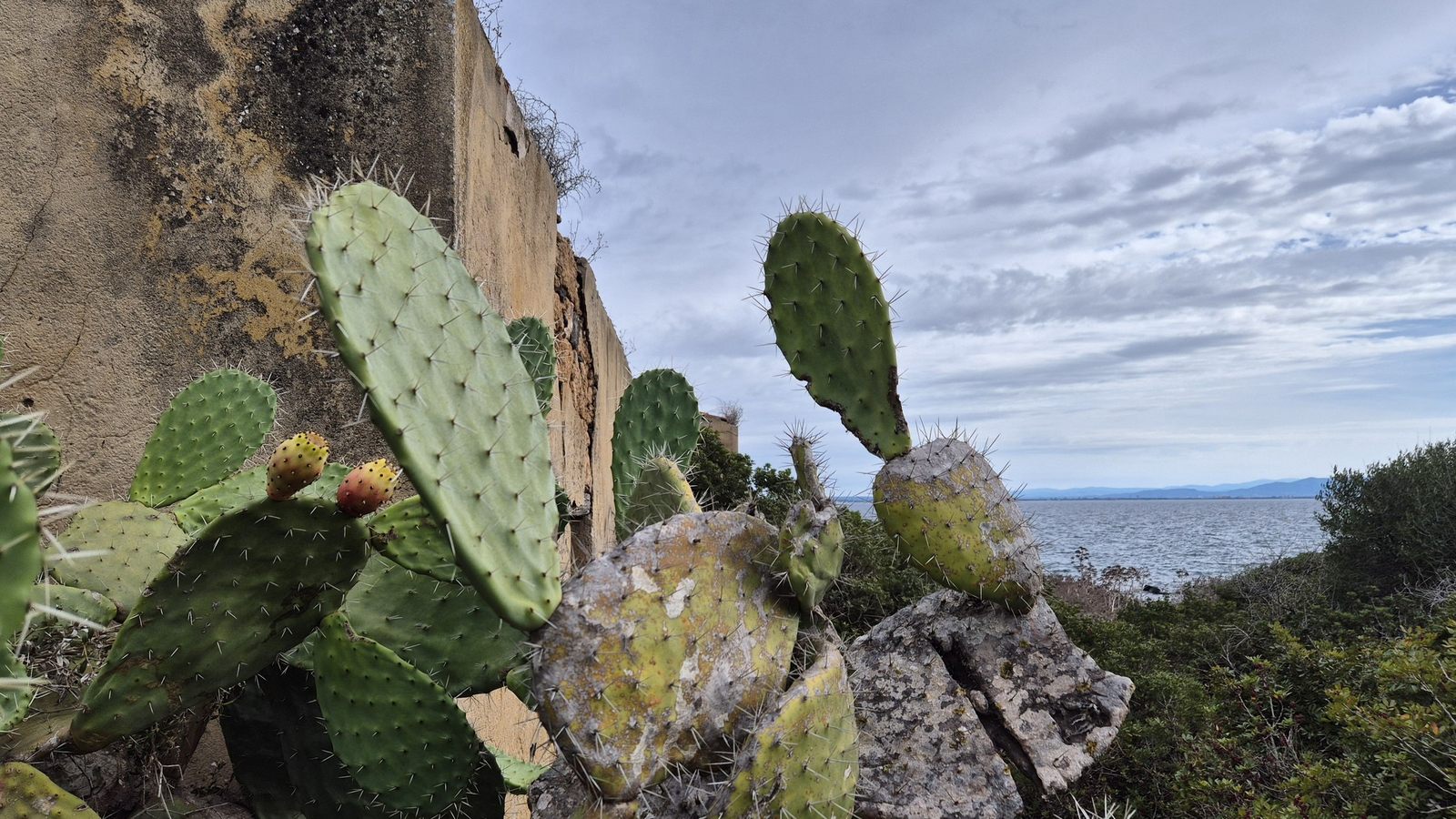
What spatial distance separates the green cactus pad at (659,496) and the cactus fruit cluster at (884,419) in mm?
457

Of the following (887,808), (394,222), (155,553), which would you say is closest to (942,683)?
(887,808)

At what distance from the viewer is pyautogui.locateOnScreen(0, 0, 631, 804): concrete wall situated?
8.15ft

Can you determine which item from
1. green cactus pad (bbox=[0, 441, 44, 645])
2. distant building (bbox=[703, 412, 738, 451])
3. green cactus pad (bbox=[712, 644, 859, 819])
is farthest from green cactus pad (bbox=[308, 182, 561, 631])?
distant building (bbox=[703, 412, 738, 451])

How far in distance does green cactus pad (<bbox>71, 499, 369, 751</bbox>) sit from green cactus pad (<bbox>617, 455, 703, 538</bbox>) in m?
0.60

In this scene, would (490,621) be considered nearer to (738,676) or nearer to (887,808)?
(738,676)

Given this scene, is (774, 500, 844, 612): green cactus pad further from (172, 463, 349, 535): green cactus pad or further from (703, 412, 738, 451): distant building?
(703, 412, 738, 451): distant building

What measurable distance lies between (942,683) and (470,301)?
1376mm

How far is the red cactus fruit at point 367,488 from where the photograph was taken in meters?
1.54

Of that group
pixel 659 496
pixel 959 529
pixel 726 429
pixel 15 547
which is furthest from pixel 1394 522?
pixel 15 547

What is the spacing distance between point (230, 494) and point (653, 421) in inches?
44.7

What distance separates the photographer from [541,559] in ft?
4.61

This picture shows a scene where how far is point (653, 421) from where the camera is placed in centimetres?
273

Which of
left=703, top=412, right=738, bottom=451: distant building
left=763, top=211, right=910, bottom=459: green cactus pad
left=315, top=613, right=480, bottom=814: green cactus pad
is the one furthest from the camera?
left=703, top=412, right=738, bottom=451: distant building

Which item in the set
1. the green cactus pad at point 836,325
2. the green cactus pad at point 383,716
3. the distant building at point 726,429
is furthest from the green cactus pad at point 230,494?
the distant building at point 726,429
